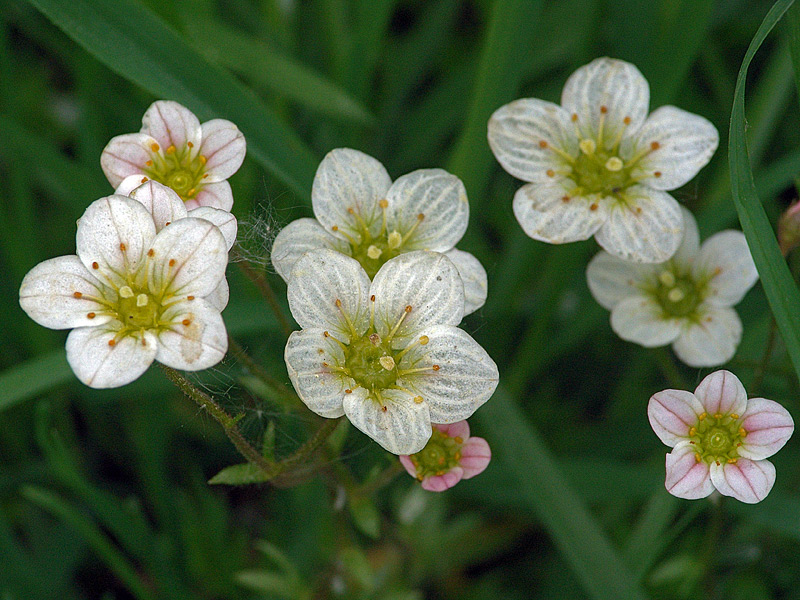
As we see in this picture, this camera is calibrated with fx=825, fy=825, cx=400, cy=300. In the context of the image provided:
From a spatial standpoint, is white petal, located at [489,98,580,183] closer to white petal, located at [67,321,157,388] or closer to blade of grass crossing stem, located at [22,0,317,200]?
blade of grass crossing stem, located at [22,0,317,200]

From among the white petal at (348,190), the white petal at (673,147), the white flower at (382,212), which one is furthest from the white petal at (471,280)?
the white petal at (673,147)

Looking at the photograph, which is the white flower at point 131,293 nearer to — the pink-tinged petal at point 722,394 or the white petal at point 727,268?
the pink-tinged petal at point 722,394

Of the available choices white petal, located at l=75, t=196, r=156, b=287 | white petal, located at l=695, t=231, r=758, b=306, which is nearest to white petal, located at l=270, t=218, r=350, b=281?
white petal, located at l=75, t=196, r=156, b=287

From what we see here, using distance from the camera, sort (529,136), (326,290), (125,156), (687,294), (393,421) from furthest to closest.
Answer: (687,294) < (529,136) < (125,156) < (326,290) < (393,421)

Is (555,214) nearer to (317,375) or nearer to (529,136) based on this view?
(529,136)

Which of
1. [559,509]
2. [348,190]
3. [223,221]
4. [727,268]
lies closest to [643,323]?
[727,268]
